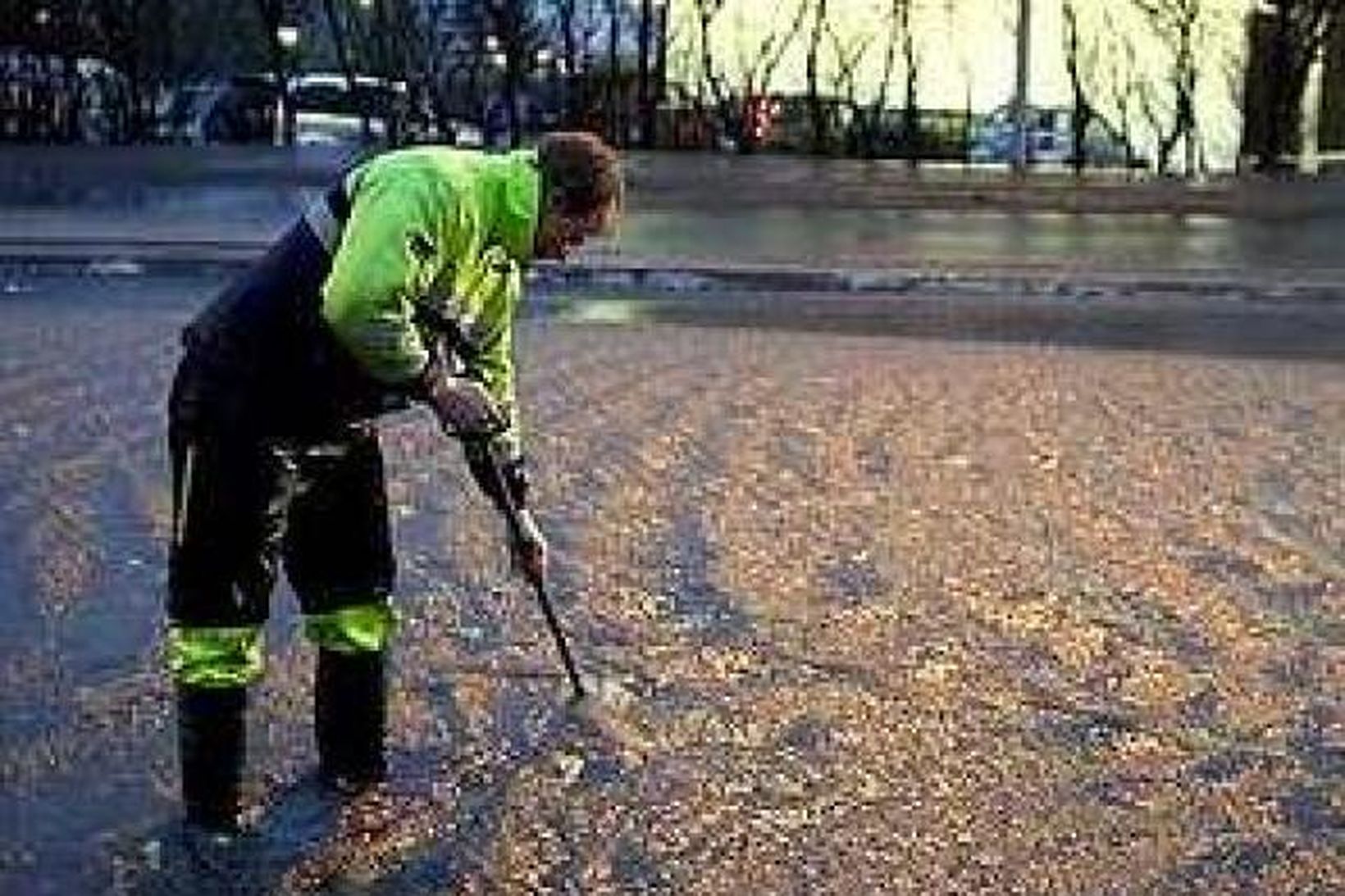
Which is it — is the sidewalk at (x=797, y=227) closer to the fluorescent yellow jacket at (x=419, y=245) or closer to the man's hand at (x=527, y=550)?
the man's hand at (x=527, y=550)

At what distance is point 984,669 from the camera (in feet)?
25.1

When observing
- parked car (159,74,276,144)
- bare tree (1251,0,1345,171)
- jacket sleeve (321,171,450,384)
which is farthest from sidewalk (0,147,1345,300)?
jacket sleeve (321,171,450,384)

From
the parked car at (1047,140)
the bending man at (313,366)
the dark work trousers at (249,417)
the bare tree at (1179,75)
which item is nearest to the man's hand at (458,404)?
the bending man at (313,366)

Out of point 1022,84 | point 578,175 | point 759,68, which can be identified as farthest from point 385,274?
point 759,68

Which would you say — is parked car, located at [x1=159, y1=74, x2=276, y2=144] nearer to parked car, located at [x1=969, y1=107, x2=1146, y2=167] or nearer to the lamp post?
the lamp post

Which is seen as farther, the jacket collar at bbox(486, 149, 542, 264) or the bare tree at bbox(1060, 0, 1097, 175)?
the bare tree at bbox(1060, 0, 1097, 175)

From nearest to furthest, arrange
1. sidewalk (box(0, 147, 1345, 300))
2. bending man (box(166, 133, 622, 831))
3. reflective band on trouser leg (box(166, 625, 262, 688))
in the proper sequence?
bending man (box(166, 133, 622, 831)) → reflective band on trouser leg (box(166, 625, 262, 688)) → sidewalk (box(0, 147, 1345, 300))

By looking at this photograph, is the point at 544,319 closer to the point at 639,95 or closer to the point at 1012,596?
the point at 1012,596

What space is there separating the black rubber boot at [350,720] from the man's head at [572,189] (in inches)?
43.6

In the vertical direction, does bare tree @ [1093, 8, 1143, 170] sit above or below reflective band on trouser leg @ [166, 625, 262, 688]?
above

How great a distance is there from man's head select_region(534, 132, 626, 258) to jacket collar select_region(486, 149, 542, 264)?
0.05 ft

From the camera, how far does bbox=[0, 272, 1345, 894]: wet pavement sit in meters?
5.91

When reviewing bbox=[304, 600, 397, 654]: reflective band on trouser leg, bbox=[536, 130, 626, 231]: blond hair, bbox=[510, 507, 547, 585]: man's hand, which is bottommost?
bbox=[304, 600, 397, 654]: reflective band on trouser leg

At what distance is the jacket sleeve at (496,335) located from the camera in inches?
239
